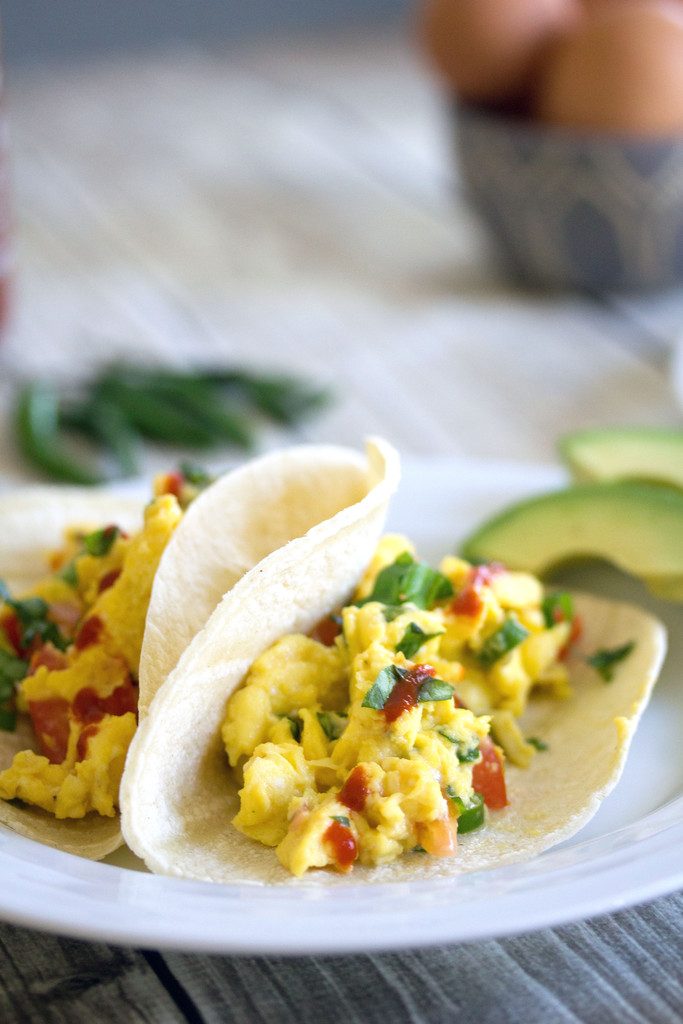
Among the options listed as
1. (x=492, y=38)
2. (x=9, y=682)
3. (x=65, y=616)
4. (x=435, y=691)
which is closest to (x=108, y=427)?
(x=65, y=616)

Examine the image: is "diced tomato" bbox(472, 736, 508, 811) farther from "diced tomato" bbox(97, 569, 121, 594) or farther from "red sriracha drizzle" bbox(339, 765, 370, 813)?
"diced tomato" bbox(97, 569, 121, 594)

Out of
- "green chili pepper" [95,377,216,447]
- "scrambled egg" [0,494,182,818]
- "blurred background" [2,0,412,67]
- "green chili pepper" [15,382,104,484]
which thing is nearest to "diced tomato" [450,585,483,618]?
"scrambled egg" [0,494,182,818]

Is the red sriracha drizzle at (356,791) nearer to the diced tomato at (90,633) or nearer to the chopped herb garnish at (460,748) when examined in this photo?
the chopped herb garnish at (460,748)

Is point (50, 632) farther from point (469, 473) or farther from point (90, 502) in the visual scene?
point (469, 473)

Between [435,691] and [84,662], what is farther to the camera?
[84,662]

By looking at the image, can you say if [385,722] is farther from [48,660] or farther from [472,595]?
[48,660]

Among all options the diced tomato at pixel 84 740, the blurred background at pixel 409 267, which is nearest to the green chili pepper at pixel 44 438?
the blurred background at pixel 409 267
